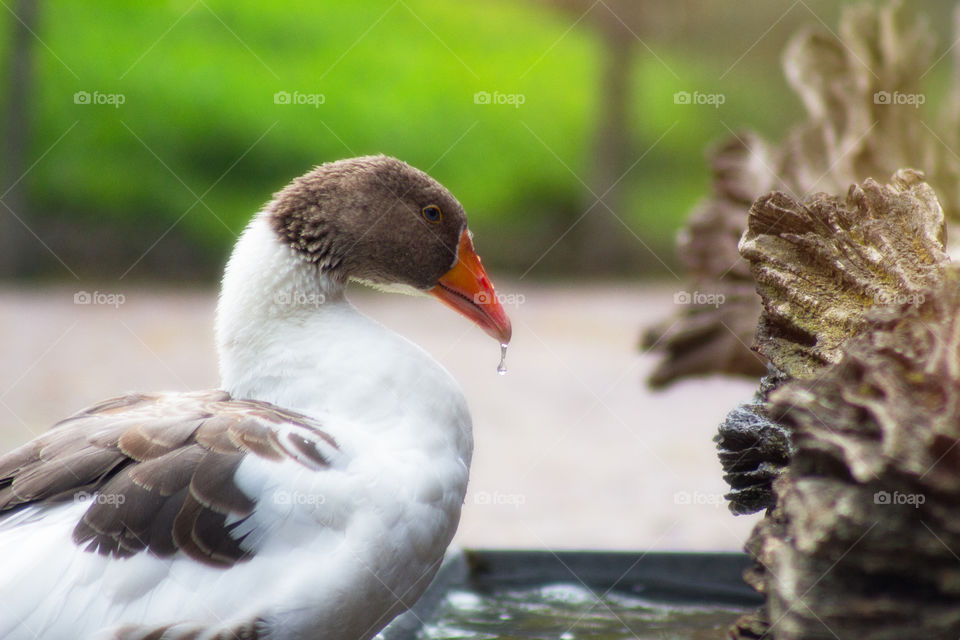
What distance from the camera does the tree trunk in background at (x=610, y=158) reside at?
9.71 m

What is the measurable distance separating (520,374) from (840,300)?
519 centimetres

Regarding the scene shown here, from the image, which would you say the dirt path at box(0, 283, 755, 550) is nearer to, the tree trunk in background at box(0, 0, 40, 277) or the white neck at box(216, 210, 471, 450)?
the tree trunk in background at box(0, 0, 40, 277)

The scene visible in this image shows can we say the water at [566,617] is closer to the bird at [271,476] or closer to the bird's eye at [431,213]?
the bird at [271,476]

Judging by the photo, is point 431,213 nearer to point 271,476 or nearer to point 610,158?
point 271,476

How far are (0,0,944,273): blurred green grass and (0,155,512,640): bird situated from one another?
6143mm

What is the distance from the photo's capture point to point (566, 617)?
2285 millimetres

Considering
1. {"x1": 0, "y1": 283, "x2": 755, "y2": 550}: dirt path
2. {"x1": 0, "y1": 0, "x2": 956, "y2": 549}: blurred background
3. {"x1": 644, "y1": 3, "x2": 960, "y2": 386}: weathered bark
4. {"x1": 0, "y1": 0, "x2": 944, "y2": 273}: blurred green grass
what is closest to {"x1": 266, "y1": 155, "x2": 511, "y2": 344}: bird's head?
{"x1": 644, "y1": 3, "x2": 960, "y2": 386}: weathered bark

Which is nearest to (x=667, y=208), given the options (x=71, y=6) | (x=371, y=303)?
(x=371, y=303)

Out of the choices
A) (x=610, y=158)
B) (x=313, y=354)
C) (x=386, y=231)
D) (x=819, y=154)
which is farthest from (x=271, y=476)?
(x=610, y=158)

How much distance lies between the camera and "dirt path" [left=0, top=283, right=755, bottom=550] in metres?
4.36

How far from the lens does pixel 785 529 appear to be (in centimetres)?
148

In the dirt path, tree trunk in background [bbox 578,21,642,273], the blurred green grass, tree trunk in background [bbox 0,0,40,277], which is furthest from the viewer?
tree trunk in background [bbox 578,21,642,273]

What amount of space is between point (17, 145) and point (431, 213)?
698 centimetres

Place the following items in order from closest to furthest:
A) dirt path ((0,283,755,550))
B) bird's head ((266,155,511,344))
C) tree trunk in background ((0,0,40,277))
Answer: bird's head ((266,155,511,344)), dirt path ((0,283,755,550)), tree trunk in background ((0,0,40,277))
